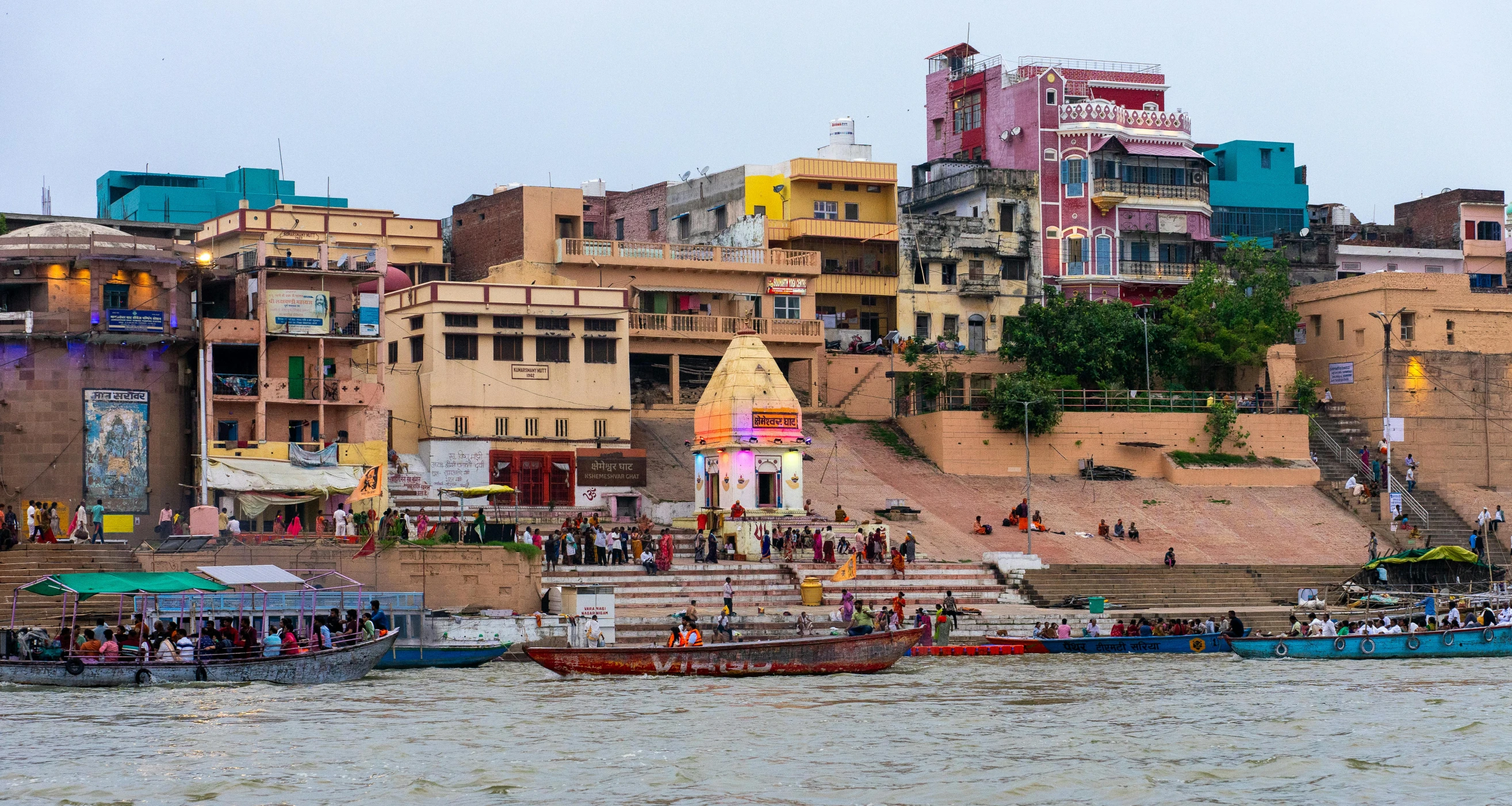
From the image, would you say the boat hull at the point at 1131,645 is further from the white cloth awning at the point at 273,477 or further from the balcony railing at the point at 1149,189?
the balcony railing at the point at 1149,189

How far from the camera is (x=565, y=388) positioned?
59.8 m

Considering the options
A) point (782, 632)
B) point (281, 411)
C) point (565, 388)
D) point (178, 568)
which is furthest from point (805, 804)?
point (565, 388)

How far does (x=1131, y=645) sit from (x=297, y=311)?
75.1ft

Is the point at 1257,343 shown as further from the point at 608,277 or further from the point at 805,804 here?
the point at 805,804

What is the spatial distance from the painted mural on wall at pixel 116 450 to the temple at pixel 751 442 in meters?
14.4

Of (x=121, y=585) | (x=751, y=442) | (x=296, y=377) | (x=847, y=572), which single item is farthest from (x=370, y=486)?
(x=121, y=585)

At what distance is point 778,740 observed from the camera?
29453 millimetres

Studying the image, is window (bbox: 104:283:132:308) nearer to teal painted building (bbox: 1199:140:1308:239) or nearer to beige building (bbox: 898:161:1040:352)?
beige building (bbox: 898:161:1040:352)

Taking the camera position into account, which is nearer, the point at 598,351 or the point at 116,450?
the point at 116,450

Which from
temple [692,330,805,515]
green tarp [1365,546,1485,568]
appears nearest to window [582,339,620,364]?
temple [692,330,805,515]

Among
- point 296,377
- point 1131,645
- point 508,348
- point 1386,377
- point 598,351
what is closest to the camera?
point 1131,645

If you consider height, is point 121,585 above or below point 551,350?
below

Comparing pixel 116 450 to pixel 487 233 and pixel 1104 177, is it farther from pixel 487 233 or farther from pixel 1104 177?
pixel 1104 177

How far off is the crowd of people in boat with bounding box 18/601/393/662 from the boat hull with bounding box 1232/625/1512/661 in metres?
18.0
